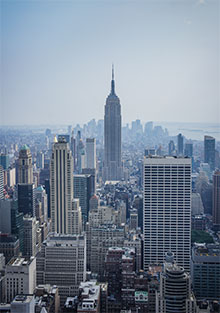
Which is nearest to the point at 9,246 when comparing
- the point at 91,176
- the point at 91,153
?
the point at 91,176

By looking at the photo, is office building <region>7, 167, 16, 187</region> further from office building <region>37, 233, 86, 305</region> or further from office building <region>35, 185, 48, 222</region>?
office building <region>37, 233, 86, 305</region>

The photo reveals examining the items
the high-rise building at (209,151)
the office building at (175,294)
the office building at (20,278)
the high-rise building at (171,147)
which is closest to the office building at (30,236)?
the office building at (20,278)

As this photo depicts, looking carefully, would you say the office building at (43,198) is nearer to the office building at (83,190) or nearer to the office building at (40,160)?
the office building at (40,160)

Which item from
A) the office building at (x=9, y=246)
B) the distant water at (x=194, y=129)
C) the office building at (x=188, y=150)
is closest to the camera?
the distant water at (x=194, y=129)

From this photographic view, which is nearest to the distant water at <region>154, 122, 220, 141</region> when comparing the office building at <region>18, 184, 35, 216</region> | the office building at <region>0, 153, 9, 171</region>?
the office building at <region>0, 153, 9, 171</region>

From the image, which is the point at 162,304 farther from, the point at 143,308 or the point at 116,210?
the point at 116,210

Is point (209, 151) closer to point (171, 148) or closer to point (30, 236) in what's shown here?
point (171, 148)
